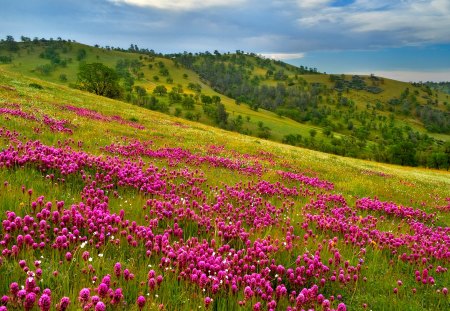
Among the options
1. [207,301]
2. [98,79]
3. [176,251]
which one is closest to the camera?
[207,301]

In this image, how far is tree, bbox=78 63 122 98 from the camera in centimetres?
10306

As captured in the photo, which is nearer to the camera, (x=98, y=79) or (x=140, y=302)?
(x=140, y=302)

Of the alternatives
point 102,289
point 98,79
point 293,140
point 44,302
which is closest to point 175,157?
point 102,289

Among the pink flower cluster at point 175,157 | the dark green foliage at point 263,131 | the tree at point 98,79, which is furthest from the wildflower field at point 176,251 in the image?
the dark green foliage at point 263,131

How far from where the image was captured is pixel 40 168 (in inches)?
313

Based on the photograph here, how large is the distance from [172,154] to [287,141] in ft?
529

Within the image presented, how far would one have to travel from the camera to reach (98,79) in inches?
4075

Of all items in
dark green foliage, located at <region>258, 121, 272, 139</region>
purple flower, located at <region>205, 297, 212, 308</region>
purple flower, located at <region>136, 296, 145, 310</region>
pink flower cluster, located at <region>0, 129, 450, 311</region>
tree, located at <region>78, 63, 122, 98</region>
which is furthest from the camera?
dark green foliage, located at <region>258, 121, 272, 139</region>

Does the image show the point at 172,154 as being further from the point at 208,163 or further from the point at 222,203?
the point at 222,203

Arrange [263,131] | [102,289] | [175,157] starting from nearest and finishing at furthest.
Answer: [102,289] → [175,157] → [263,131]

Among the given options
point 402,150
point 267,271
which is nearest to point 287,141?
point 402,150

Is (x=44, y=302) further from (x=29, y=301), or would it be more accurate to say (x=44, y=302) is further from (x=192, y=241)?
(x=192, y=241)

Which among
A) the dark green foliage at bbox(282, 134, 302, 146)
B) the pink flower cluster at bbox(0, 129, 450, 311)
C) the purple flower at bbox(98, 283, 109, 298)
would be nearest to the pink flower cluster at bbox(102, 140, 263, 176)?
the pink flower cluster at bbox(0, 129, 450, 311)

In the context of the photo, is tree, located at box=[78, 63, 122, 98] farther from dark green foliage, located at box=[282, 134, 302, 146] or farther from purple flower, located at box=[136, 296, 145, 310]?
purple flower, located at box=[136, 296, 145, 310]
